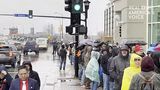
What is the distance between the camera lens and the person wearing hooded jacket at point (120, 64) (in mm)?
11406

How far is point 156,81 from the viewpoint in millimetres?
7965

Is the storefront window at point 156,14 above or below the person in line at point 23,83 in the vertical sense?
above

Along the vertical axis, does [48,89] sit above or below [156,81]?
below

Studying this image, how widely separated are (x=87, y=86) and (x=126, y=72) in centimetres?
1078

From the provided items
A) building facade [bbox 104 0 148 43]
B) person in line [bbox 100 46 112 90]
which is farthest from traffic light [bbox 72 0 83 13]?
building facade [bbox 104 0 148 43]

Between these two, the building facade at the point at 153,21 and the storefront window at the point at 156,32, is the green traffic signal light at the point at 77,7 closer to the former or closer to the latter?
the building facade at the point at 153,21

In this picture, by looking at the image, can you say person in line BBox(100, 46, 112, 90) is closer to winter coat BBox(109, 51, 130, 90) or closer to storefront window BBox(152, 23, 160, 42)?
winter coat BBox(109, 51, 130, 90)

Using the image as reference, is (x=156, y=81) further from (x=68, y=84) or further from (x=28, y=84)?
(x=68, y=84)

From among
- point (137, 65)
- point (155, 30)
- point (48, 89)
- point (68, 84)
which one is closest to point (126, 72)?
point (137, 65)

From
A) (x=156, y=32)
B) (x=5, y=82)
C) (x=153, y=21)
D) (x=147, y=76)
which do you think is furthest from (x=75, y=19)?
(x=153, y=21)

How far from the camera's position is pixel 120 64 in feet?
38.4

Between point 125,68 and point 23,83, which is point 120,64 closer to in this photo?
point 125,68

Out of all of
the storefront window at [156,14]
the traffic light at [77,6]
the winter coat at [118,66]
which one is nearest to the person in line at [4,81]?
the winter coat at [118,66]

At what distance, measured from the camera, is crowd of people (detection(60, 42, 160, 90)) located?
26.1 feet
